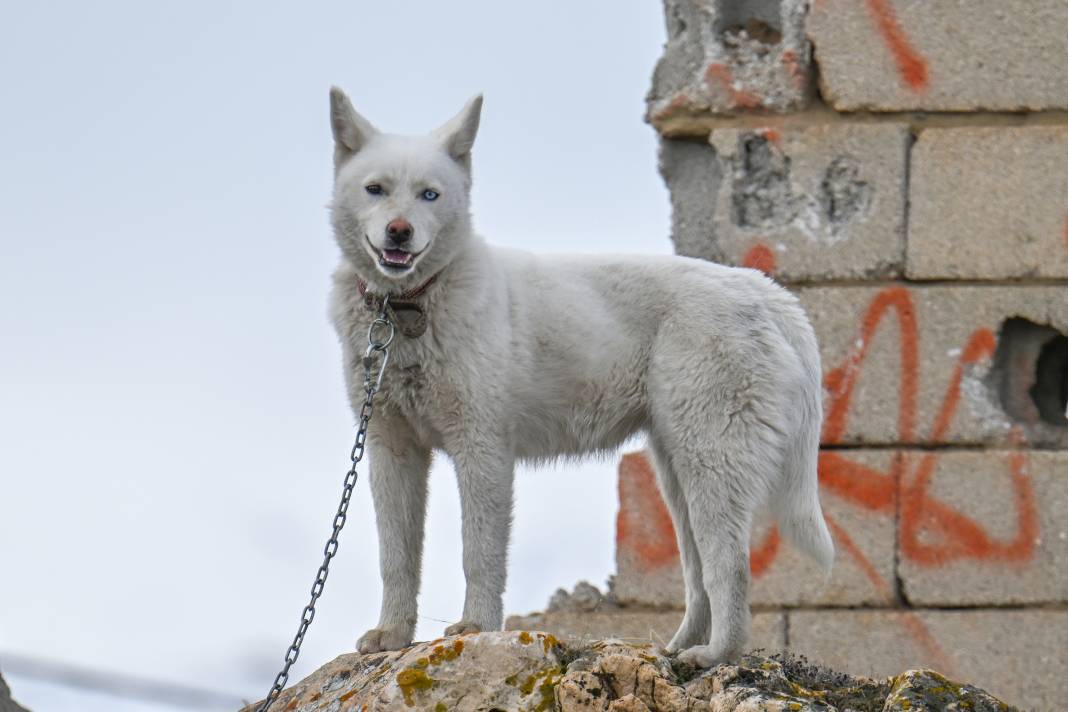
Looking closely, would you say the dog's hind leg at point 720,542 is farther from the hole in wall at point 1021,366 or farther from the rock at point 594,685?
the hole in wall at point 1021,366

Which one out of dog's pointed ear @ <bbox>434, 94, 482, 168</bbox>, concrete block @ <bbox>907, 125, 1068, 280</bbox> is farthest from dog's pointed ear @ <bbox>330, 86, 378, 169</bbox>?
concrete block @ <bbox>907, 125, 1068, 280</bbox>

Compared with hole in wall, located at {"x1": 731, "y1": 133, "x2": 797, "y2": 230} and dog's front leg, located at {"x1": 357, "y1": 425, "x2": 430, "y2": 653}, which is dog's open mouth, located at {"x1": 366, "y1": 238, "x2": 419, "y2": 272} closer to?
dog's front leg, located at {"x1": 357, "y1": 425, "x2": 430, "y2": 653}

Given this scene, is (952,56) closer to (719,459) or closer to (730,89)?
(730,89)

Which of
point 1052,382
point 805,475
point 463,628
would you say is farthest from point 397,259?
point 1052,382

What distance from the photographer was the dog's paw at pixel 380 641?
5.57m

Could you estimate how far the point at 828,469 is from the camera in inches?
324

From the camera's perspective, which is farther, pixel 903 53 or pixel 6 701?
pixel 903 53

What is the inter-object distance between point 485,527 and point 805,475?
3.93ft

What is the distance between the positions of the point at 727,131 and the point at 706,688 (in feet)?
13.3

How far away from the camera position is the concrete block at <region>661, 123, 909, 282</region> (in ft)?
27.4

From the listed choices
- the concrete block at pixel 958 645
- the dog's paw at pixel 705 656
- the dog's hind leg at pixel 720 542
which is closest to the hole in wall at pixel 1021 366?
the concrete block at pixel 958 645

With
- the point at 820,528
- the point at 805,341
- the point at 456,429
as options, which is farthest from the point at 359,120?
the point at 820,528

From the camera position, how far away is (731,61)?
8.63 metres

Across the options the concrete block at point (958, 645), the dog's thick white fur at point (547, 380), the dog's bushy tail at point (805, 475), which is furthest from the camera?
the concrete block at point (958, 645)
